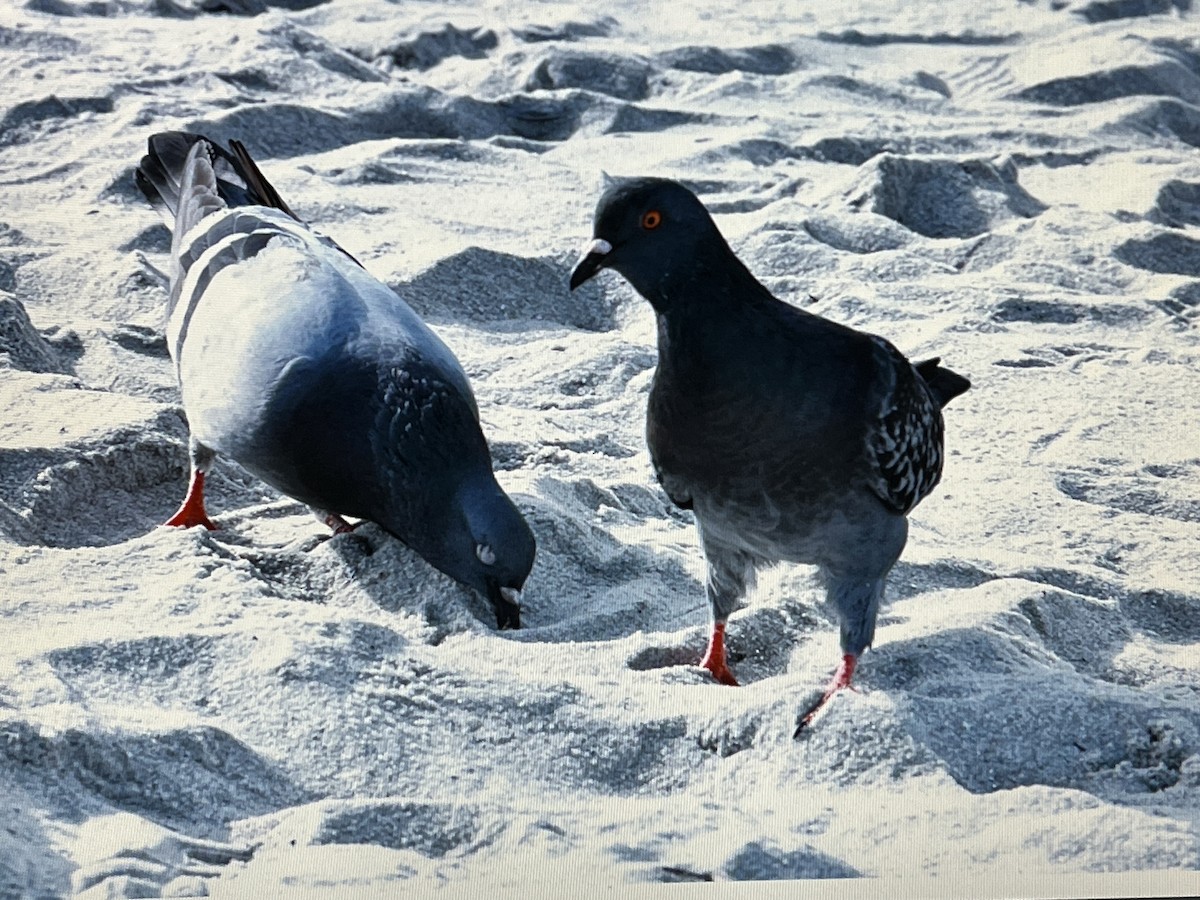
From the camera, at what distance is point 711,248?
271 cm

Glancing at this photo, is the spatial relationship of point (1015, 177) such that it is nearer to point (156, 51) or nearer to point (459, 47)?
point (459, 47)

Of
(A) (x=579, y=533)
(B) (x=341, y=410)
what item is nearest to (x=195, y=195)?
(B) (x=341, y=410)

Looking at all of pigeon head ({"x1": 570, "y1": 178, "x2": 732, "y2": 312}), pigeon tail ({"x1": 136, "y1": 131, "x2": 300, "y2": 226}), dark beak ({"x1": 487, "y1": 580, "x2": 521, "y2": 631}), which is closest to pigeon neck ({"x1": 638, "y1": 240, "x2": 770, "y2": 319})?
pigeon head ({"x1": 570, "y1": 178, "x2": 732, "y2": 312})

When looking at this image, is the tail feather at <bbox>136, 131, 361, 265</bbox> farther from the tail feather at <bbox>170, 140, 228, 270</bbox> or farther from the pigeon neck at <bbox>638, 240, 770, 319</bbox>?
the pigeon neck at <bbox>638, 240, 770, 319</bbox>

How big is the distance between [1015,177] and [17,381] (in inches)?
151

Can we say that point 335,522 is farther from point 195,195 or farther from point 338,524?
point 195,195

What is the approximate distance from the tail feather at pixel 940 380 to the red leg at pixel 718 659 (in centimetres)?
76

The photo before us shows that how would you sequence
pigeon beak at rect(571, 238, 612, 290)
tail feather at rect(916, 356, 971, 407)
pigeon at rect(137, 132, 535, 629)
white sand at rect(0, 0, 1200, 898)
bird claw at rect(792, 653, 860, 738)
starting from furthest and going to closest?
tail feather at rect(916, 356, 971, 407)
pigeon at rect(137, 132, 535, 629)
pigeon beak at rect(571, 238, 612, 290)
bird claw at rect(792, 653, 860, 738)
white sand at rect(0, 0, 1200, 898)

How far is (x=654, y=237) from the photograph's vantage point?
269 centimetres

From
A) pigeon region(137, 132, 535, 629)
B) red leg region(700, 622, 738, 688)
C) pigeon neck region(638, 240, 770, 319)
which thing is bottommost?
red leg region(700, 622, 738, 688)

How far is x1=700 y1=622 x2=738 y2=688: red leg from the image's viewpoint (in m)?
2.95

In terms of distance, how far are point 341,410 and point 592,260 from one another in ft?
2.52

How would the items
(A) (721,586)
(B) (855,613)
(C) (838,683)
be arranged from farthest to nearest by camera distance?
1. (A) (721,586)
2. (B) (855,613)
3. (C) (838,683)

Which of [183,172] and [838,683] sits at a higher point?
[183,172]
